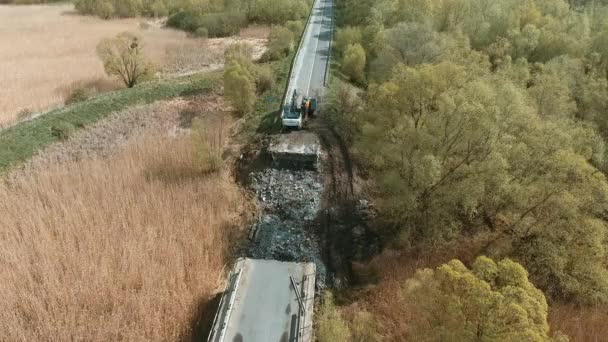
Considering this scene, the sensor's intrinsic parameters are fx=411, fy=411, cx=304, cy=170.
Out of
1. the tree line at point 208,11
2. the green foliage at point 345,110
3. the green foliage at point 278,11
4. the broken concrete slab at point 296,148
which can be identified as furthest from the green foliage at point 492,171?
the tree line at point 208,11

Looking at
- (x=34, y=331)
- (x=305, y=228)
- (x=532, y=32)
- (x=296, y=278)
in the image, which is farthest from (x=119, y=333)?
(x=532, y=32)

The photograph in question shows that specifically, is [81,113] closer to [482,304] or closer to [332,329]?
[332,329]

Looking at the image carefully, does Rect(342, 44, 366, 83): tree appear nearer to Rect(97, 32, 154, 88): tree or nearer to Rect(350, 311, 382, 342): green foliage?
Rect(97, 32, 154, 88): tree

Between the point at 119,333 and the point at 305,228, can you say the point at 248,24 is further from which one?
the point at 119,333

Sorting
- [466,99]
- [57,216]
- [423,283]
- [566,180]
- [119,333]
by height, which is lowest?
[119,333]

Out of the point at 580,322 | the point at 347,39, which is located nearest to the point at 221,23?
the point at 347,39

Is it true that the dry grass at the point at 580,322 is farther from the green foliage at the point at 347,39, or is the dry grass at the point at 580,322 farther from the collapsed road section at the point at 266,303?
the green foliage at the point at 347,39
